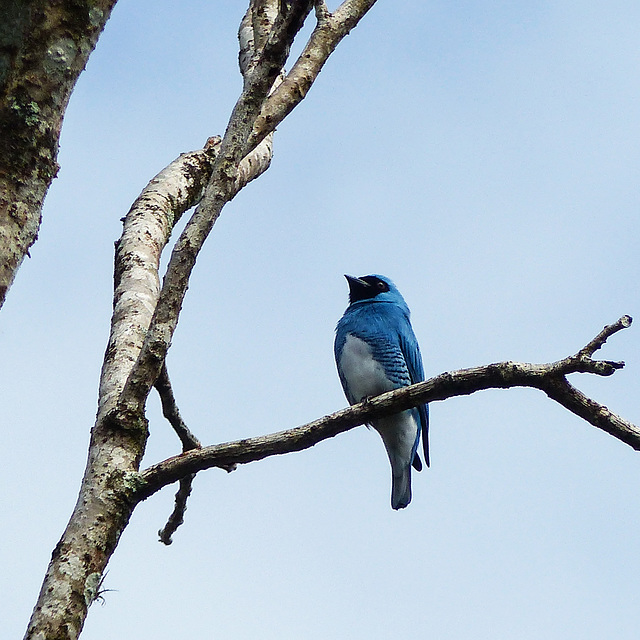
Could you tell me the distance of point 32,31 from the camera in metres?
2.16

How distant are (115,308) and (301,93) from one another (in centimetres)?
164

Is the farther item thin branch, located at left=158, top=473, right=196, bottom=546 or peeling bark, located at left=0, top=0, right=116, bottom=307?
thin branch, located at left=158, top=473, right=196, bottom=546

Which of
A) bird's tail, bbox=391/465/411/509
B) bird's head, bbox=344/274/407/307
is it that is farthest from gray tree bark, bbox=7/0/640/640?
bird's head, bbox=344/274/407/307

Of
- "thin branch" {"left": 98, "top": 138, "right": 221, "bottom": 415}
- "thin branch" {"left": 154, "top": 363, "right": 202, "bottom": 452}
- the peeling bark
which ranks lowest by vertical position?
the peeling bark

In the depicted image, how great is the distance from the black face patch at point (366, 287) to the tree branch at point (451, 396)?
5.08 metres

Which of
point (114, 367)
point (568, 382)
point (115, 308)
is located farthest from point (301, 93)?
point (568, 382)

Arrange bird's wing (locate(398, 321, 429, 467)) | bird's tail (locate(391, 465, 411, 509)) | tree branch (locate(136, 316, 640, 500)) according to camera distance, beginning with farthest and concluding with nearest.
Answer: bird's wing (locate(398, 321, 429, 467)) → bird's tail (locate(391, 465, 411, 509)) → tree branch (locate(136, 316, 640, 500))

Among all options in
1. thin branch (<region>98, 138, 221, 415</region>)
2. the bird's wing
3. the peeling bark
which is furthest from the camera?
the bird's wing

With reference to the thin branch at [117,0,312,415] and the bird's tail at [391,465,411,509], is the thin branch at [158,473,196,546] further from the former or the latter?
the bird's tail at [391,465,411,509]

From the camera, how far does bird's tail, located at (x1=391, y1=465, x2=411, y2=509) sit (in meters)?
7.36

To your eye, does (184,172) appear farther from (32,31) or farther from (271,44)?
(32,31)

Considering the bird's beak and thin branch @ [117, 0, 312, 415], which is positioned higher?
the bird's beak

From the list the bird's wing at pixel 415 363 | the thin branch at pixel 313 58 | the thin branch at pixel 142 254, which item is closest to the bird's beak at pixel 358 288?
the bird's wing at pixel 415 363

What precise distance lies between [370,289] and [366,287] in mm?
44
